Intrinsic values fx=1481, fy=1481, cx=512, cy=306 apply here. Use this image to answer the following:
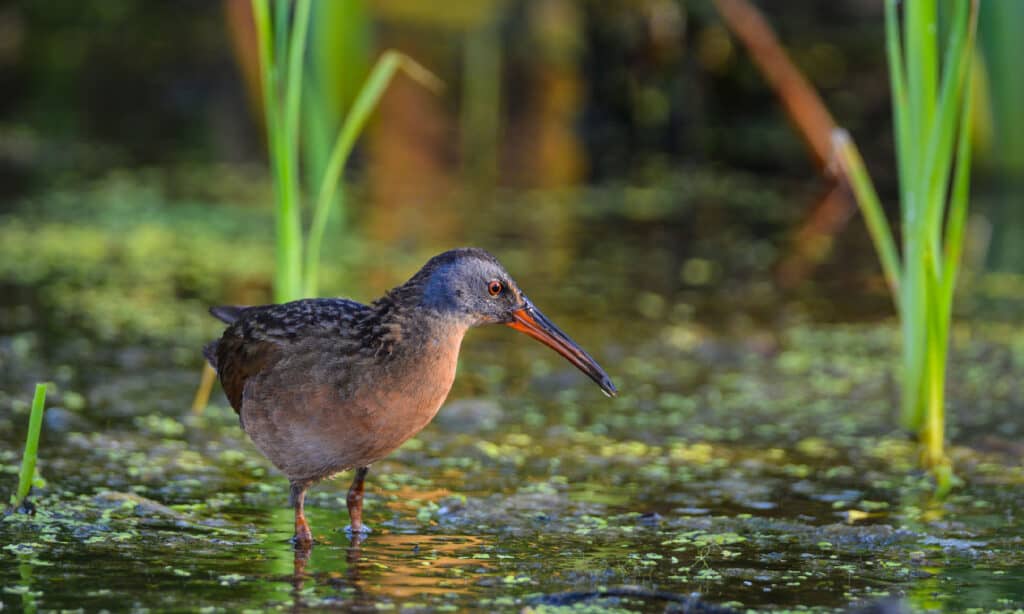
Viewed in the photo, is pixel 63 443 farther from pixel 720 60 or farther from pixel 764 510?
pixel 720 60

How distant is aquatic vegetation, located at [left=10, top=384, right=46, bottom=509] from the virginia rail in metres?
0.76

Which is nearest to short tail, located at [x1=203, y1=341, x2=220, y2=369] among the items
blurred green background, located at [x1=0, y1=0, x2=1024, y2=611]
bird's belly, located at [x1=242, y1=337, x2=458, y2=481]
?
blurred green background, located at [x1=0, y1=0, x2=1024, y2=611]

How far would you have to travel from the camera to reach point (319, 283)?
31.2ft

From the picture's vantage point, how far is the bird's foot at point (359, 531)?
522 cm

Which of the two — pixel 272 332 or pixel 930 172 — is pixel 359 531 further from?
A: pixel 930 172

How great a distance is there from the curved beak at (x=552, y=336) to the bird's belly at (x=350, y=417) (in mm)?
308

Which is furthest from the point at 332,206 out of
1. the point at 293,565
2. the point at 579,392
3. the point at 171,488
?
the point at 293,565

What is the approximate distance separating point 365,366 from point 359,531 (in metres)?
0.69

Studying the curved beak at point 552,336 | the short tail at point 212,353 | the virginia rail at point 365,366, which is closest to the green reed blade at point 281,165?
the short tail at point 212,353

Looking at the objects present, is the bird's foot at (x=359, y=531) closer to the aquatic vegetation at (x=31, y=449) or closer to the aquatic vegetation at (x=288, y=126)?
the aquatic vegetation at (x=31, y=449)

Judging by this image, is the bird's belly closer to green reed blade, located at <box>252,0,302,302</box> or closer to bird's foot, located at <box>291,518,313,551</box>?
bird's foot, located at <box>291,518,313,551</box>

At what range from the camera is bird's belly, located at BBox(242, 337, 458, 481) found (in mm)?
4887

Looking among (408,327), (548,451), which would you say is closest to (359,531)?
(408,327)

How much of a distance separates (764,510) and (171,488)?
2302mm
